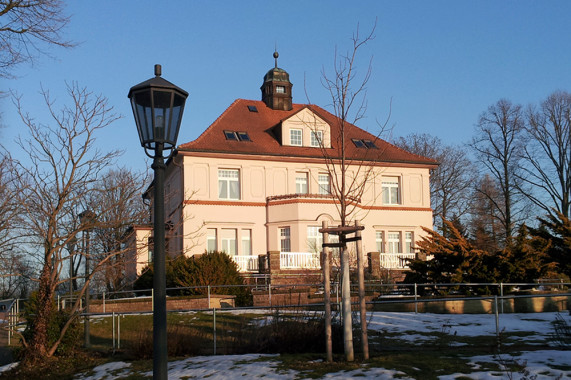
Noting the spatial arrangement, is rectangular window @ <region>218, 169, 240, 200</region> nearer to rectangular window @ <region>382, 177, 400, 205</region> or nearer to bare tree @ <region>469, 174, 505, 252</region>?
rectangular window @ <region>382, 177, 400, 205</region>

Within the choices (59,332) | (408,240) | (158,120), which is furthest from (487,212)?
(158,120)

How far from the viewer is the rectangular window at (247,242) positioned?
37438 mm

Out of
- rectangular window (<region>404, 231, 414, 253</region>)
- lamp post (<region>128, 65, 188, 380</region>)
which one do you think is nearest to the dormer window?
rectangular window (<region>404, 231, 414, 253</region>)

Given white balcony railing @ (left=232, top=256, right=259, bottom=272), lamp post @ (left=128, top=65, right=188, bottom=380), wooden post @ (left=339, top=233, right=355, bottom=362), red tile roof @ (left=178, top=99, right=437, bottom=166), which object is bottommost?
wooden post @ (left=339, top=233, right=355, bottom=362)

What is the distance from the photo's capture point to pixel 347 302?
1133cm

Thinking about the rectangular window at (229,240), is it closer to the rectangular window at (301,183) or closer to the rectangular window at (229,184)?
the rectangular window at (229,184)

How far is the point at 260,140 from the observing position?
3916 centimetres

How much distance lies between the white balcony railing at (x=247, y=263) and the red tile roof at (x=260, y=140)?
663 centimetres

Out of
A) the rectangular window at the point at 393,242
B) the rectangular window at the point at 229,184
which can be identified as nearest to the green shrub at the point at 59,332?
the rectangular window at the point at 229,184

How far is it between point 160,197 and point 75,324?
28.6ft

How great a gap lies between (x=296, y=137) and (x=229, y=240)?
7885 mm

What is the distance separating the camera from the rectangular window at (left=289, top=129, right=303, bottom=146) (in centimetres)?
3994

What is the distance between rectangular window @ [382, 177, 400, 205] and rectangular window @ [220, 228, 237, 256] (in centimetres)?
1039

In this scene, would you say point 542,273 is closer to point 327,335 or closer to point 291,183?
point 327,335
